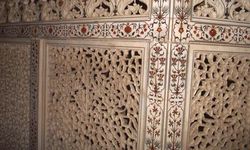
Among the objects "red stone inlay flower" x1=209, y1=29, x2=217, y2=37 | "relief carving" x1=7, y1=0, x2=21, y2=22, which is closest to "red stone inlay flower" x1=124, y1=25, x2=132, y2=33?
"red stone inlay flower" x1=209, y1=29, x2=217, y2=37

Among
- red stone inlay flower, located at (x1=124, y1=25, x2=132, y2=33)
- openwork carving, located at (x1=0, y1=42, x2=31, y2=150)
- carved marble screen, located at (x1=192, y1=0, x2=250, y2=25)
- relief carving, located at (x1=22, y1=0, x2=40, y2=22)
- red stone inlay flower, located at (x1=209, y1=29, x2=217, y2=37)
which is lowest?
openwork carving, located at (x1=0, y1=42, x2=31, y2=150)

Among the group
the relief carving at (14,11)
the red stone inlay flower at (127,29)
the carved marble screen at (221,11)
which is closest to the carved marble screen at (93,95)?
the red stone inlay flower at (127,29)

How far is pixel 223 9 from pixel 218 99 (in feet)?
2.33

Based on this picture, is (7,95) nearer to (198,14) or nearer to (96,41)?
(96,41)

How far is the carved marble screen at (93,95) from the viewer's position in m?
1.90

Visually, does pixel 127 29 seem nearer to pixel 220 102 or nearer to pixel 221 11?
pixel 221 11

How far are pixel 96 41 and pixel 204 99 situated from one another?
3.34ft

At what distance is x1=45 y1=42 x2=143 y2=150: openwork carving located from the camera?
193cm

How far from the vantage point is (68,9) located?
219 centimetres

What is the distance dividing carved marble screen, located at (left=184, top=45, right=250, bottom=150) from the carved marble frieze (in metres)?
0.56

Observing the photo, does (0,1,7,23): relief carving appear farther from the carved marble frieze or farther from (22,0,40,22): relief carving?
(22,0,40,22): relief carving

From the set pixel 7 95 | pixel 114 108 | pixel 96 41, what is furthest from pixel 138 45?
pixel 7 95

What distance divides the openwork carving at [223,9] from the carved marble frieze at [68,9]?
15.3 inches

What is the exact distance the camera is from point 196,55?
1.80 metres
